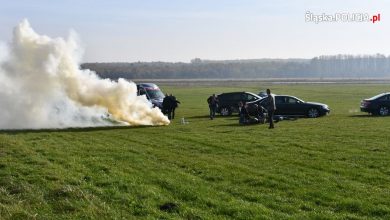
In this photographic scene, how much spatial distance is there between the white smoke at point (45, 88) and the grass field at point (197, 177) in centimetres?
674

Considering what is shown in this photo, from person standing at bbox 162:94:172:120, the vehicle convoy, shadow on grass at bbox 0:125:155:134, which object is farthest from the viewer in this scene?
the vehicle convoy

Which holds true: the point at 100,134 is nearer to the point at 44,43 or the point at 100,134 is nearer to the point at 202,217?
the point at 44,43

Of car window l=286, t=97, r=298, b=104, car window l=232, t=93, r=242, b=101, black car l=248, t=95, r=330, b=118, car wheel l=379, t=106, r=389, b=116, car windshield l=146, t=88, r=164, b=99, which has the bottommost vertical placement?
car wheel l=379, t=106, r=389, b=116

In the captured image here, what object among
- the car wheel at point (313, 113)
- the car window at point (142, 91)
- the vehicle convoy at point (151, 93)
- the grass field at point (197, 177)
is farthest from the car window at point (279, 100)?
the grass field at point (197, 177)

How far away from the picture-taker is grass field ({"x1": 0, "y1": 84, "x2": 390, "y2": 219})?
9.20 meters

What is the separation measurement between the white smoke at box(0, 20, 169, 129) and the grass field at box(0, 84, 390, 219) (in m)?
6.74

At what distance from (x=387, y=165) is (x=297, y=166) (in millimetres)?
2229

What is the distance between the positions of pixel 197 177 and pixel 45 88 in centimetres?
1648

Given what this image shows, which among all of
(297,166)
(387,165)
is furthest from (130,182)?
(387,165)

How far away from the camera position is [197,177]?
12117 millimetres

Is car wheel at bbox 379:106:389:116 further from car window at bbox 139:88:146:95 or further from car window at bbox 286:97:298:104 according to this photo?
car window at bbox 139:88:146:95

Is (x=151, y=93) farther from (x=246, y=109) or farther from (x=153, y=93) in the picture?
(x=246, y=109)

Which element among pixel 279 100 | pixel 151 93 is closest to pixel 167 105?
pixel 151 93

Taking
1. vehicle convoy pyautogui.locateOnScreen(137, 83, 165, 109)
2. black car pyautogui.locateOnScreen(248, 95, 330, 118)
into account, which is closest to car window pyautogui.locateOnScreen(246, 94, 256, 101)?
black car pyautogui.locateOnScreen(248, 95, 330, 118)
